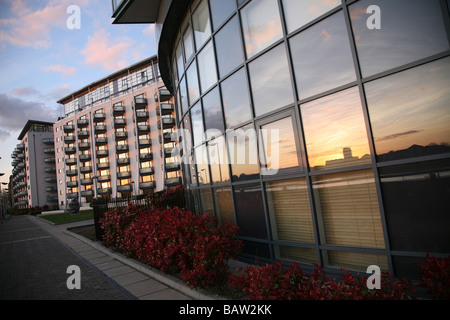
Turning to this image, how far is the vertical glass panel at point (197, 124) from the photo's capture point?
369 inches

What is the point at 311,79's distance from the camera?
18.0 feet

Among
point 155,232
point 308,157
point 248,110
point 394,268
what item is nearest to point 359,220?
point 394,268

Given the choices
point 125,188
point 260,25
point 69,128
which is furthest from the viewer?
point 69,128

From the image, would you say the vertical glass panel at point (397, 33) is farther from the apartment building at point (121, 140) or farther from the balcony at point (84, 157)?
the balcony at point (84, 157)

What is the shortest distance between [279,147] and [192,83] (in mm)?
5403

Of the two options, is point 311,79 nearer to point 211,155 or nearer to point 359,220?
point 359,220

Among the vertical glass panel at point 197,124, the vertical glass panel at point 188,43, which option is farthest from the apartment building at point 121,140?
the vertical glass panel at point 197,124

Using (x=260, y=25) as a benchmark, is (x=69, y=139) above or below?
above

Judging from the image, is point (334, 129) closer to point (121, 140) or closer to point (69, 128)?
point (121, 140)

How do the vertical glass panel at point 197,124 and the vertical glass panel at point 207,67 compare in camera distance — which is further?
Result: the vertical glass panel at point 197,124

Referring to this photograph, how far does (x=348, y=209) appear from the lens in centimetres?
497

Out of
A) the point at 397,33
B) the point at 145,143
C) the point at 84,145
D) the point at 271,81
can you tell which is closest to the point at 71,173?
the point at 84,145

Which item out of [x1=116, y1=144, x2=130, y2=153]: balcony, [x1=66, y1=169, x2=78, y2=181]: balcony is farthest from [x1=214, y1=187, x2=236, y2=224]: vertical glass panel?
[x1=66, y1=169, x2=78, y2=181]: balcony

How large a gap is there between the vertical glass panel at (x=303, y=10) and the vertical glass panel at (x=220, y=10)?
201 centimetres
